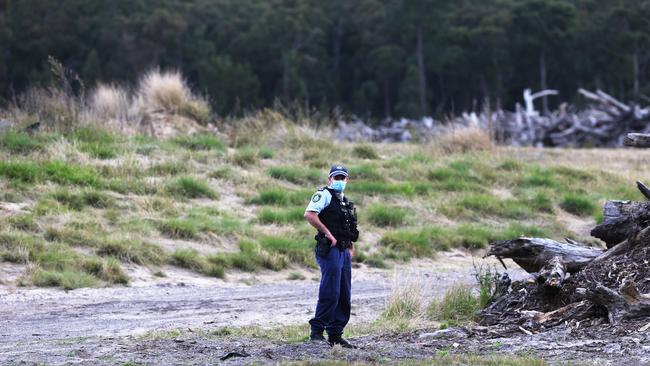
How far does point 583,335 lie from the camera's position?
30.3 feet

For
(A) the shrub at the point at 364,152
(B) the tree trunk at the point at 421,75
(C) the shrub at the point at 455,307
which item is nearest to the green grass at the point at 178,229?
(C) the shrub at the point at 455,307

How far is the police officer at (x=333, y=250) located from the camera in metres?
9.14

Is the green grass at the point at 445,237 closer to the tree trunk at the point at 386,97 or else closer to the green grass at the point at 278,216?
the green grass at the point at 278,216

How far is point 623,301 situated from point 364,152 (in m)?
12.9

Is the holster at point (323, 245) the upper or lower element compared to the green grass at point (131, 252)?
upper

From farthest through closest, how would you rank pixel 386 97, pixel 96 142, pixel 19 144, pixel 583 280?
pixel 386 97
pixel 96 142
pixel 19 144
pixel 583 280

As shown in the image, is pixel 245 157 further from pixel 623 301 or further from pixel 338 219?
pixel 623 301

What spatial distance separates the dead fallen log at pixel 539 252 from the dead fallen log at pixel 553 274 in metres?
0.18

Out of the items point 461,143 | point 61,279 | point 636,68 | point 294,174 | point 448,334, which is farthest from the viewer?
point 636,68

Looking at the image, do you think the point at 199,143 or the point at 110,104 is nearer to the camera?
the point at 199,143

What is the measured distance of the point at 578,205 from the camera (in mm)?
19781

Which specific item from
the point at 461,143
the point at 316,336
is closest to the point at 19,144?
the point at 461,143

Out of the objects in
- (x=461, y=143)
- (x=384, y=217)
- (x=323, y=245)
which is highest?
(x=461, y=143)

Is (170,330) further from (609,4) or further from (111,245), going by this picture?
(609,4)
